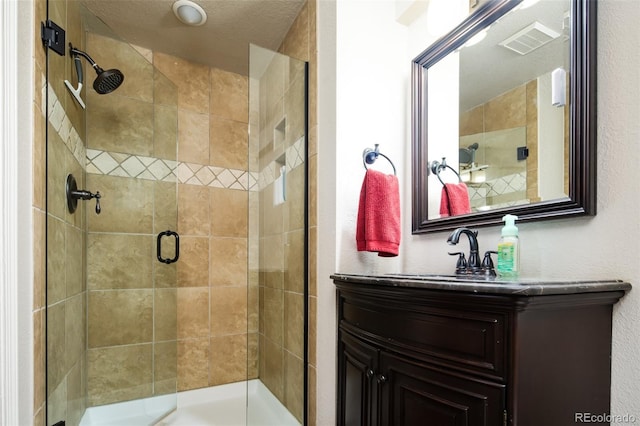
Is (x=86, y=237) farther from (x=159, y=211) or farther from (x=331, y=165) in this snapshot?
(x=331, y=165)

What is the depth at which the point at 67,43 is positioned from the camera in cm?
155

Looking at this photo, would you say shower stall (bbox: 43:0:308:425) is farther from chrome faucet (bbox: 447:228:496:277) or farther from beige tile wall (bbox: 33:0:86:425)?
chrome faucet (bbox: 447:228:496:277)

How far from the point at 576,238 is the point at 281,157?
1.28 m

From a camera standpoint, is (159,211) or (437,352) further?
(159,211)

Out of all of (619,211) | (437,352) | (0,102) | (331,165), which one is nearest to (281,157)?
(331,165)

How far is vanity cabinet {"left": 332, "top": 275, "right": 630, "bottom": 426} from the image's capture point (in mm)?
774

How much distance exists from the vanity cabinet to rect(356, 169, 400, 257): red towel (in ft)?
1.30

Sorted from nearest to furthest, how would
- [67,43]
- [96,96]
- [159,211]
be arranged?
[67,43] → [96,96] → [159,211]

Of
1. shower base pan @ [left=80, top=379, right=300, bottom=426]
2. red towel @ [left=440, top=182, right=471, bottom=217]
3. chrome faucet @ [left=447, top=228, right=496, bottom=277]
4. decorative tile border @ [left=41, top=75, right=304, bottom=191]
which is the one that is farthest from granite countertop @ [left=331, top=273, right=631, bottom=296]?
shower base pan @ [left=80, top=379, right=300, bottom=426]

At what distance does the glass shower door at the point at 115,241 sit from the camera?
161 centimetres

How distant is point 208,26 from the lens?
7.04ft

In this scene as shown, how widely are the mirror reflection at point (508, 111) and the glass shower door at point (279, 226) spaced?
2.23 ft

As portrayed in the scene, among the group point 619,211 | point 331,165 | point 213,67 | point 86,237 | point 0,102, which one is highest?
point 213,67

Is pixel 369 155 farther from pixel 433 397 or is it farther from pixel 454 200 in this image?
pixel 433 397
